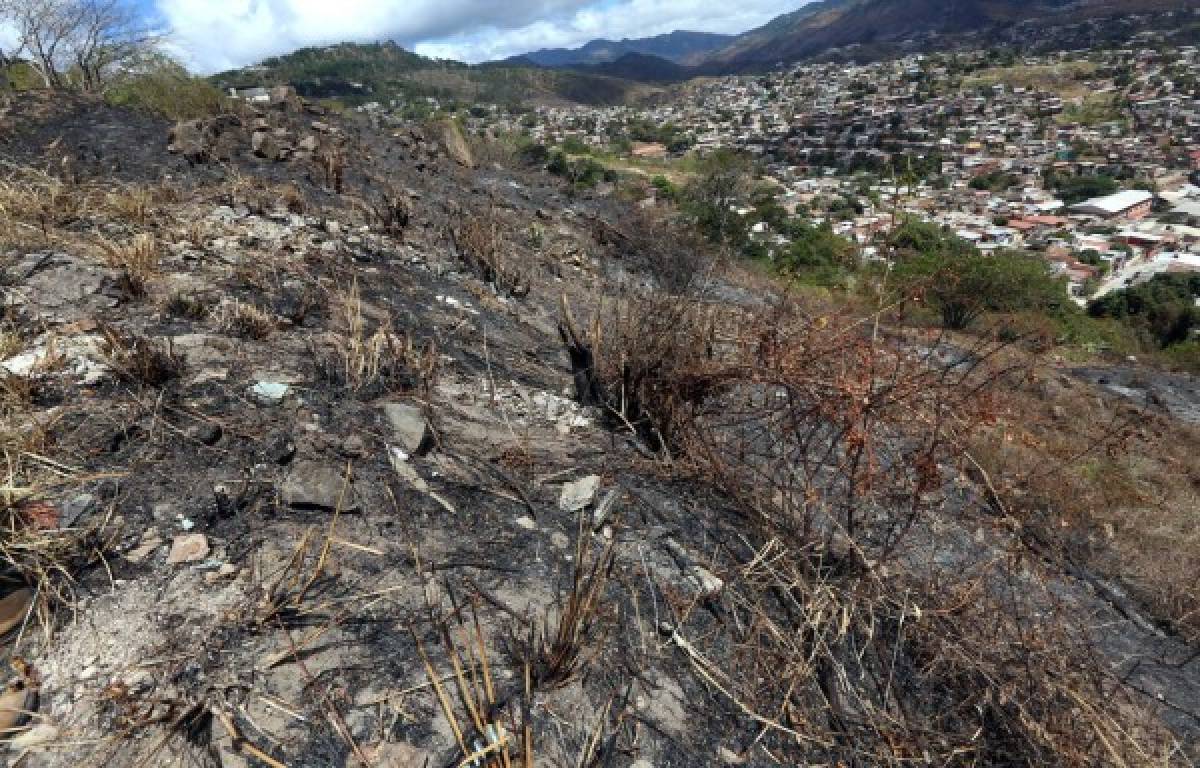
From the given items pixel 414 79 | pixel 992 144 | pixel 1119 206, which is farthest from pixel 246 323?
pixel 414 79

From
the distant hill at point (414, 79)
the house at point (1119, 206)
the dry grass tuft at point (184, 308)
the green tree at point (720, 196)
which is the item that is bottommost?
the house at point (1119, 206)

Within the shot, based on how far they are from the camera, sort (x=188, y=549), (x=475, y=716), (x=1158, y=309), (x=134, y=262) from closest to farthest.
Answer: (x=475, y=716) → (x=188, y=549) → (x=134, y=262) → (x=1158, y=309)

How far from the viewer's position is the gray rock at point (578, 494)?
81.7 inches

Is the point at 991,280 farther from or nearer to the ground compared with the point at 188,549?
nearer to the ground

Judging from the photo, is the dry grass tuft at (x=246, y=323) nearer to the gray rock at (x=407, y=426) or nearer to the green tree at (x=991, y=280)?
the gray rock at (x=407, y=426)

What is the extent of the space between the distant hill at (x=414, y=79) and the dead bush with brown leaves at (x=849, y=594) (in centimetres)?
5751

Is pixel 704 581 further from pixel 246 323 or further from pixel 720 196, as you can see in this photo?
pixel 720 196

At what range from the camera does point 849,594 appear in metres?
1.83

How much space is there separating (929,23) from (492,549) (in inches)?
5610

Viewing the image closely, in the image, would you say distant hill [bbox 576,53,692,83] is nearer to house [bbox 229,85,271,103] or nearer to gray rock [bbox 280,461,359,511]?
house [bbox 229,85,271,103]

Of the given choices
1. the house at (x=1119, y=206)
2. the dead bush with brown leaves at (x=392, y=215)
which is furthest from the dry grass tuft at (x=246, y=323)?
the house at (x=1119, y=206)

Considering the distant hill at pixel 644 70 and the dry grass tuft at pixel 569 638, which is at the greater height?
the distant hill at pixel 644 70

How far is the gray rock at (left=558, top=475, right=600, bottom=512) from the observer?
6.81 ft

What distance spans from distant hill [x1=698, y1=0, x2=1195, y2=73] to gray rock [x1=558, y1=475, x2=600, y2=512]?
97.6m
